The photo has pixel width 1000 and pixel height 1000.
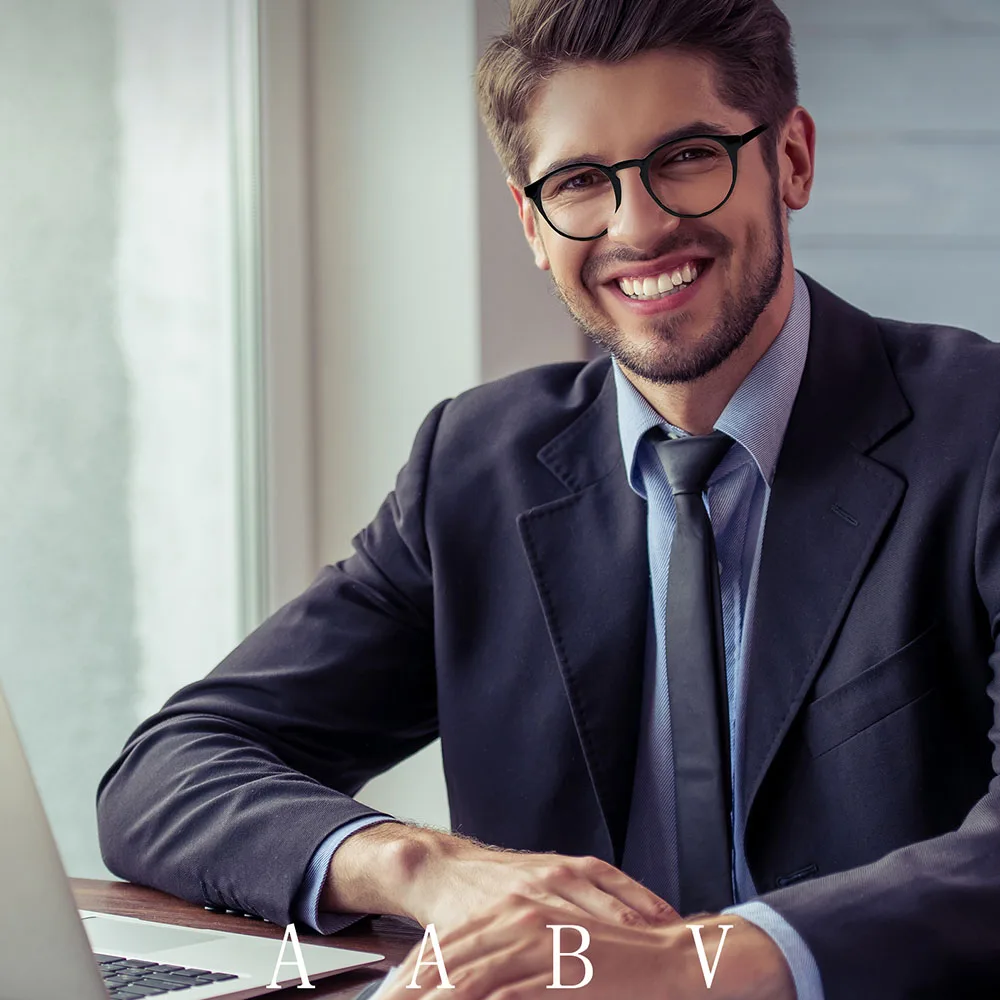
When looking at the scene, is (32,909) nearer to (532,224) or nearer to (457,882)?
(457,882)

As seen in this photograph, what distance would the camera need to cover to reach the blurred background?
7.41ft

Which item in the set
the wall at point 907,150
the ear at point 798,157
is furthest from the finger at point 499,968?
the wall at point 907,150

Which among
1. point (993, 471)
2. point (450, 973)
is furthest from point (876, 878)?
point (993, 471)

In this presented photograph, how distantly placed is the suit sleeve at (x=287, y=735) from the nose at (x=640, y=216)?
0.40 m

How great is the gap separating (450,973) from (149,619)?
62.5 inches

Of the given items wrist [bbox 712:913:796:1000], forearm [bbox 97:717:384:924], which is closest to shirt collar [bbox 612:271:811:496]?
forearm [bbox 97:717:384:924]

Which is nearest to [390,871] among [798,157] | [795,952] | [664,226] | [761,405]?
[795,952]

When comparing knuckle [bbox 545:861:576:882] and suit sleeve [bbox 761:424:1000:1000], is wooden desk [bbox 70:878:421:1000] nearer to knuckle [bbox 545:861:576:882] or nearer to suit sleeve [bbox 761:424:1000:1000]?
knuckle [bbox 545:861:576:882]

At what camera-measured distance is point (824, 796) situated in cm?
Result: 139

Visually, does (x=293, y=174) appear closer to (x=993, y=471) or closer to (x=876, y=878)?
(x=993, y=471)

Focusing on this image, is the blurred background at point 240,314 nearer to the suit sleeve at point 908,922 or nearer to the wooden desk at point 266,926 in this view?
the wooden desk at point 266,926

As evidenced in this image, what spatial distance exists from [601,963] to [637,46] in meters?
1.04

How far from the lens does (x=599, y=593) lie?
1.57 m

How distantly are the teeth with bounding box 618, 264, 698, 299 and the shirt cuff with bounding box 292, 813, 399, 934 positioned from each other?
71 centimetres
